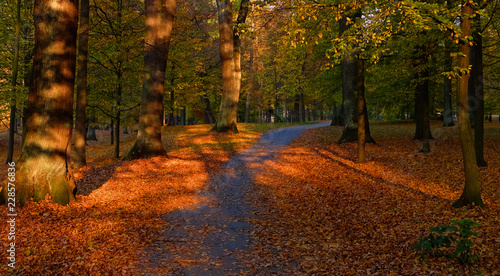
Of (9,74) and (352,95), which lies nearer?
(9,74)

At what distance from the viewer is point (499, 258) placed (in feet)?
17.8

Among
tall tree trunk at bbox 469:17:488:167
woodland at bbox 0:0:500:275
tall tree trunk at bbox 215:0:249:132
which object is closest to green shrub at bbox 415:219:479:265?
woodland at bbox 0:0:500:275

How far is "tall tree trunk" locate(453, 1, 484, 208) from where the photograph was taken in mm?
7715

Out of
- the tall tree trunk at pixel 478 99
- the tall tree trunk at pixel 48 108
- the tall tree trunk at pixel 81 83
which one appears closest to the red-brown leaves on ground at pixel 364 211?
the tall tree trunk at pixel 478 99

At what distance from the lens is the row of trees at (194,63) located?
7.56 metres

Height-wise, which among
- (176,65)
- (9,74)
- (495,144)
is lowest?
(495,144)

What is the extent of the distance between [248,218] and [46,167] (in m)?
5.01

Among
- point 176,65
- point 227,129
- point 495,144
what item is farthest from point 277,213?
point 176,65

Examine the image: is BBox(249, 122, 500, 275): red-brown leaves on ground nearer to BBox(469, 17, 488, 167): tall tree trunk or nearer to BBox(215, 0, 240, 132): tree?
BBox(469, 17, 488, 167): tall tree trunk

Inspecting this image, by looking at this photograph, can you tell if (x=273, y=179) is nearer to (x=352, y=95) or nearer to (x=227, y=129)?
(x=352, y=95)

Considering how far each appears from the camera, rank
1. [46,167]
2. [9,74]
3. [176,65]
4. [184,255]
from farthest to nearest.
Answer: [176,65] → [9,74] → [46,167] → [184,255]

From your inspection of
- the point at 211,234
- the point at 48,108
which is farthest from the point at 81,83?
the point at 211,234

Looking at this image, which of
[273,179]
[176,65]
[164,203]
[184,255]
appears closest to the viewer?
[184,255]

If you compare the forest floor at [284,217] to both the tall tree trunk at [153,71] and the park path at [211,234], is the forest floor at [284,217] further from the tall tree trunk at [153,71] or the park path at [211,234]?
the tall tree trunk at [153,71]
